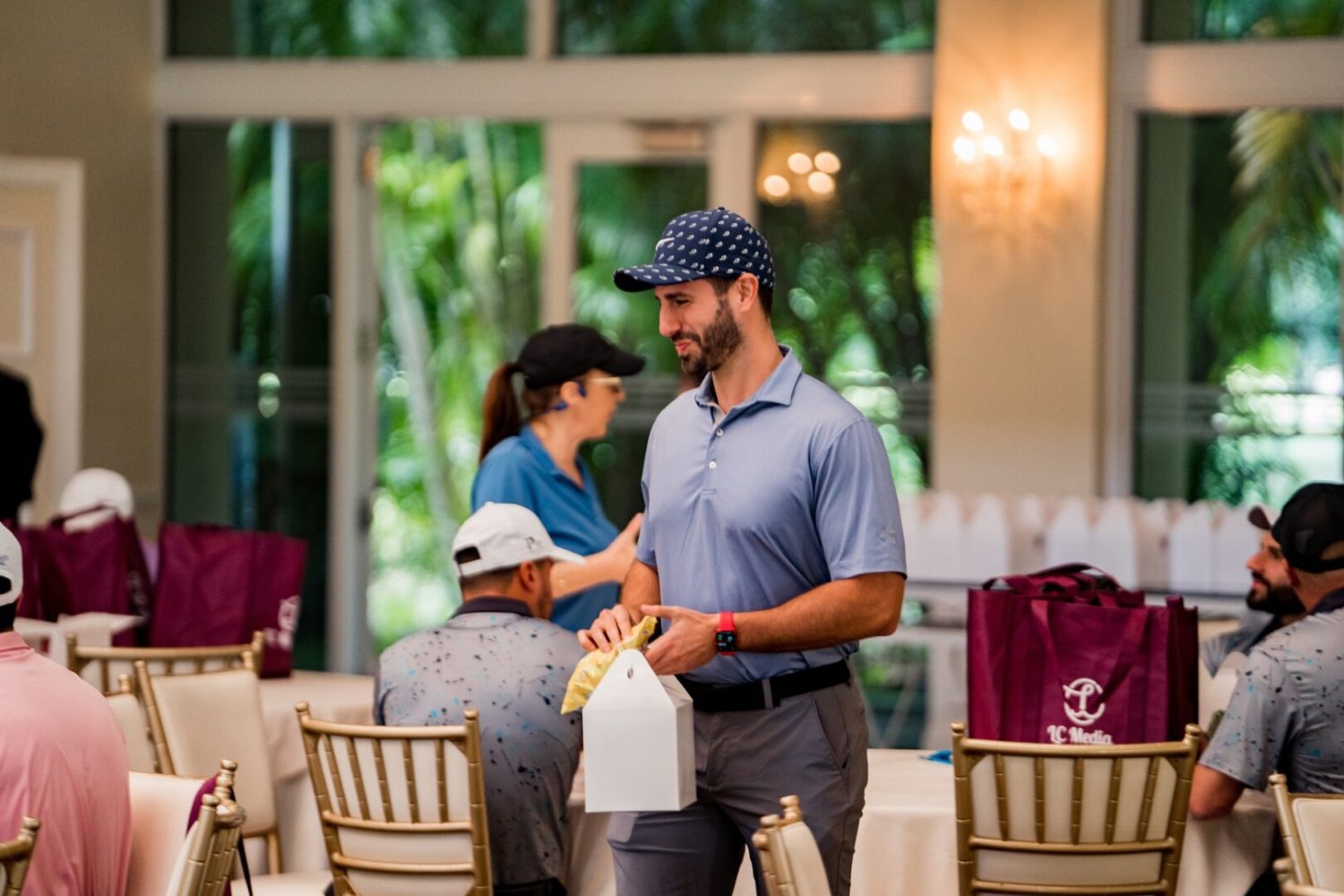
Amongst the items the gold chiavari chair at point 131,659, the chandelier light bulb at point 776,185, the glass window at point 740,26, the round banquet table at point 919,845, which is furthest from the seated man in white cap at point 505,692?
the glass window at point 740,26

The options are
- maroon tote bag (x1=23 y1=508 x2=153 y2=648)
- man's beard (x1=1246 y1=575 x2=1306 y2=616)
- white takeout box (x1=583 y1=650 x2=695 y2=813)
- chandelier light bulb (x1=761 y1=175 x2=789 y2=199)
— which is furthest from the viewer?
chandelier light bulb (x1=761 y1=175 x2=789 y2=199)

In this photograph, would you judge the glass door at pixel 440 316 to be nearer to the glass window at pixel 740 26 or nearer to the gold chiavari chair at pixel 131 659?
the glass window at pixel 740 26

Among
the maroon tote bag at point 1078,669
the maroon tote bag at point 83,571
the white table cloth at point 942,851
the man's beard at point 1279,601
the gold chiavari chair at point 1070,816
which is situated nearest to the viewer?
the gold chiavari chair at point 1070,816

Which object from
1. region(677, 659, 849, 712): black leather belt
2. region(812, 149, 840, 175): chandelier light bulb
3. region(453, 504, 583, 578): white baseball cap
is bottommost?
region(677, 659, 849, 712): black leather belt

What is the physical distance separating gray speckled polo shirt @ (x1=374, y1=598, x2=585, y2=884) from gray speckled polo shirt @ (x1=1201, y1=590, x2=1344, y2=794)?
1.19 meters

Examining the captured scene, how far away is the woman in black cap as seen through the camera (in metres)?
3.95

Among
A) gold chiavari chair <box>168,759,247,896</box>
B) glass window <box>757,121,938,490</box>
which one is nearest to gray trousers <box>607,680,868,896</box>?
gold chiavari chair <box>168,759,247,896</box>

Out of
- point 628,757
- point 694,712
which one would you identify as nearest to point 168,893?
point 628,757

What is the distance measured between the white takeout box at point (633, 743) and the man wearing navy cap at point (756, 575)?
0.32ft

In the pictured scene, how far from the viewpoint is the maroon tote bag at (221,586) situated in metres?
4.60

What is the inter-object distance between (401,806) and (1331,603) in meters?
1.72

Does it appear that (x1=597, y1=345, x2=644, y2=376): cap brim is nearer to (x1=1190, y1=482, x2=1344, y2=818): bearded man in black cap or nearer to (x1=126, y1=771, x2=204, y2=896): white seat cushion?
(x1=1190, y1=482, x2=1344, y2=818): bearded man in black cap

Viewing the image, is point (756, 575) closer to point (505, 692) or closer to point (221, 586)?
point (505, 692)

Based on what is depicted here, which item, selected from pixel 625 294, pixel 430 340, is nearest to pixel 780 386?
pixel 625 294
